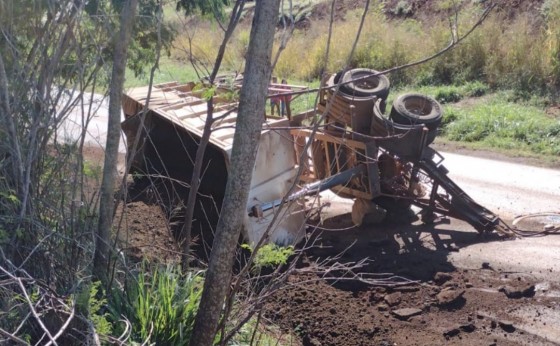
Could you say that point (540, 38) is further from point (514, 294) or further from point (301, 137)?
point (514, 294)

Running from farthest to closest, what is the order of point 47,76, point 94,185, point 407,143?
point 407,143
point 94,185
point 47,76

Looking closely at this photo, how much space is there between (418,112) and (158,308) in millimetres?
5871

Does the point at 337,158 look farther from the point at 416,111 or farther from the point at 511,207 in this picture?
the point at 511,207

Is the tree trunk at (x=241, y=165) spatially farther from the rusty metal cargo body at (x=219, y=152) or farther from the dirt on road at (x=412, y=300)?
the rusty metal cargo body at (x=219, y=152)

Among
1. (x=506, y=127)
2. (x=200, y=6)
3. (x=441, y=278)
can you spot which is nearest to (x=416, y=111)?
(x=441, y=278)

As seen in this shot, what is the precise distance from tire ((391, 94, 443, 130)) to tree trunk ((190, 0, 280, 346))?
5408 millimetres

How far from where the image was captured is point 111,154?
5.77 metres

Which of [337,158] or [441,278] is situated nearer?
[441,278]

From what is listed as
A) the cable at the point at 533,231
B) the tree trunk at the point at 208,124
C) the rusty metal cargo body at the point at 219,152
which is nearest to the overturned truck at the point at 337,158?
the rusty metal cargo body at the point at 219,152

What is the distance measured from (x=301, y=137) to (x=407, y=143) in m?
1.41

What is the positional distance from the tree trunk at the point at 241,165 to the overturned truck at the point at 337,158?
4.02 meters

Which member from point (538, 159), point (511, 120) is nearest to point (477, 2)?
point (511, 120)

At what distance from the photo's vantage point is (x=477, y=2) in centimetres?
2289

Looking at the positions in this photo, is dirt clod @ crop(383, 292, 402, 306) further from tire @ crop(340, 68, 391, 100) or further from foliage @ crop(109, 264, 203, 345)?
foliage @ crop(109, 264, 203, 345)
